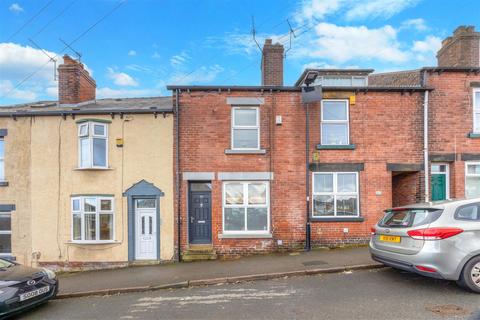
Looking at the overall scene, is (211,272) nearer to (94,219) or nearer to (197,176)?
(197,176)

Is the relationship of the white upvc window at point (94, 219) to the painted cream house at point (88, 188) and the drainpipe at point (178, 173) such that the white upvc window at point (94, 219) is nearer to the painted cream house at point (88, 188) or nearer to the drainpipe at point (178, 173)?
the painted cream house at point (88, 188)

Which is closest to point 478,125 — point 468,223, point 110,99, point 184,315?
point 468,223

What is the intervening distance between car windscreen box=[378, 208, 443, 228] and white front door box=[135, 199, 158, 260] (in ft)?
23.4

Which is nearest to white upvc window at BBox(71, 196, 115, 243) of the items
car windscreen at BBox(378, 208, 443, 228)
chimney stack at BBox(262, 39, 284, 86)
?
chimney stack at BBox(262, 39, 284, 86)

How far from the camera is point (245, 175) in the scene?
10.6 metres

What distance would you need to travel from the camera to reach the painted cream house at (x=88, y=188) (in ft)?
35.1

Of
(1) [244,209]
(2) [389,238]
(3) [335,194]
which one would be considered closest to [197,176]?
(1) [244,209]

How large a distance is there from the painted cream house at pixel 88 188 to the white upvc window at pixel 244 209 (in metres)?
1.84

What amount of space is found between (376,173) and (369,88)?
281 cm

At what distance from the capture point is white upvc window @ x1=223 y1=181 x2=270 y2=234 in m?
10.7

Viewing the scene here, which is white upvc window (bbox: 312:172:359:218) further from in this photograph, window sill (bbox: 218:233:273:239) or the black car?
the black car

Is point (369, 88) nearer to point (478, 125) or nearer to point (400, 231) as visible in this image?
point (478, 125)

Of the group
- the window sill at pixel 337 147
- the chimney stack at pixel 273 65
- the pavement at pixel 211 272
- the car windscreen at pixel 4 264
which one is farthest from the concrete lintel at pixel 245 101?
the car windscreen at pixel 4 264

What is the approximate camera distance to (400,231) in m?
6.11
